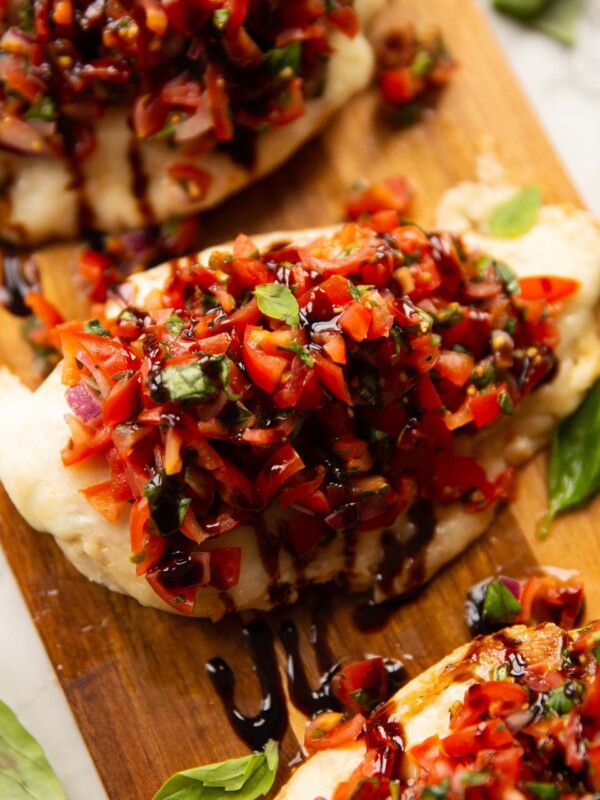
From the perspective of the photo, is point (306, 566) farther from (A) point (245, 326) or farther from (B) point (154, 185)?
(B) point (154, 185)

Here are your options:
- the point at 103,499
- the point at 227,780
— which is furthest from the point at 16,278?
the point at 227,780

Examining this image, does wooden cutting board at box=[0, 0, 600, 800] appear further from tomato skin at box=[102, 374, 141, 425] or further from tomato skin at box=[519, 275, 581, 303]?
tomato skin at box=[102, 374, 141, 425]

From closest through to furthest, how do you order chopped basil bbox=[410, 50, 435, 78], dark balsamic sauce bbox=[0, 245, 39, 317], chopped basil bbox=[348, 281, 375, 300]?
chopped basil bbox=[348, 281, 375, 300]
dark balsamic sauce bbox=[0, 245, 39, 317]
chopped basil bbox=[410, 50, 435, 78]

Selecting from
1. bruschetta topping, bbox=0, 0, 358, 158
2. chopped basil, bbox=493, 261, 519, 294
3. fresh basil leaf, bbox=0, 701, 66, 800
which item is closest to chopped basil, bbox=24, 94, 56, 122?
bruschetta topping, bbox=0, 0, 358, 158

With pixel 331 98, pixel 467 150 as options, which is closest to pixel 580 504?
pixel 467 150

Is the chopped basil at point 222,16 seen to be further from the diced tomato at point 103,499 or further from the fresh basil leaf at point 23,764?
the fresh basil leaf at point 23,764

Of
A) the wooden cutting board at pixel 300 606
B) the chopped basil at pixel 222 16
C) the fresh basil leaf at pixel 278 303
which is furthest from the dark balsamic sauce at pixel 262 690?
the chopped basil at pixel 222 16
